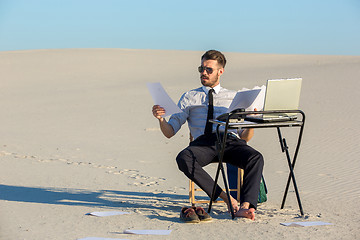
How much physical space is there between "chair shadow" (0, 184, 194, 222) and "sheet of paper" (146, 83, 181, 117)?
3.22 ft

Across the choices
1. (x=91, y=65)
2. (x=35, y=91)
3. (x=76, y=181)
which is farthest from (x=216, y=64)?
(x=91, y=65)

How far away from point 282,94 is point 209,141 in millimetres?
941

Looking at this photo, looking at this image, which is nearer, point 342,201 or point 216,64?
point 216,64

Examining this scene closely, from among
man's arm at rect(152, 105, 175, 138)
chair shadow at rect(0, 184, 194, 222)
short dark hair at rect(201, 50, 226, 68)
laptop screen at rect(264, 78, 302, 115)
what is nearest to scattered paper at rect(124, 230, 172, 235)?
chair shadow at rect(0, 184, 194, 222)

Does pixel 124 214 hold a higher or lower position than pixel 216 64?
lower

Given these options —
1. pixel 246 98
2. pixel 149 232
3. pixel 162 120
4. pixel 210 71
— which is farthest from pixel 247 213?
pixel 210 71

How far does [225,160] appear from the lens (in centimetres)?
520

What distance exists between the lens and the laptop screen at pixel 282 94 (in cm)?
455

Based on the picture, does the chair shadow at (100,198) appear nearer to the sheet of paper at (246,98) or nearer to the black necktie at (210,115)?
the black necktie at (210,115)

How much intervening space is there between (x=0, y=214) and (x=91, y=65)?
31.7 metres

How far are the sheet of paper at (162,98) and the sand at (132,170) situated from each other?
3.18ft

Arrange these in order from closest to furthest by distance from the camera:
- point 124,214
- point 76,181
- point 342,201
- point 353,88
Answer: point 124,214 → point 342,201 → point 76,181 → point 353,88

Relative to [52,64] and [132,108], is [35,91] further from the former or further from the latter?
[52,64]

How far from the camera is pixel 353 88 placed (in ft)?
61.4
